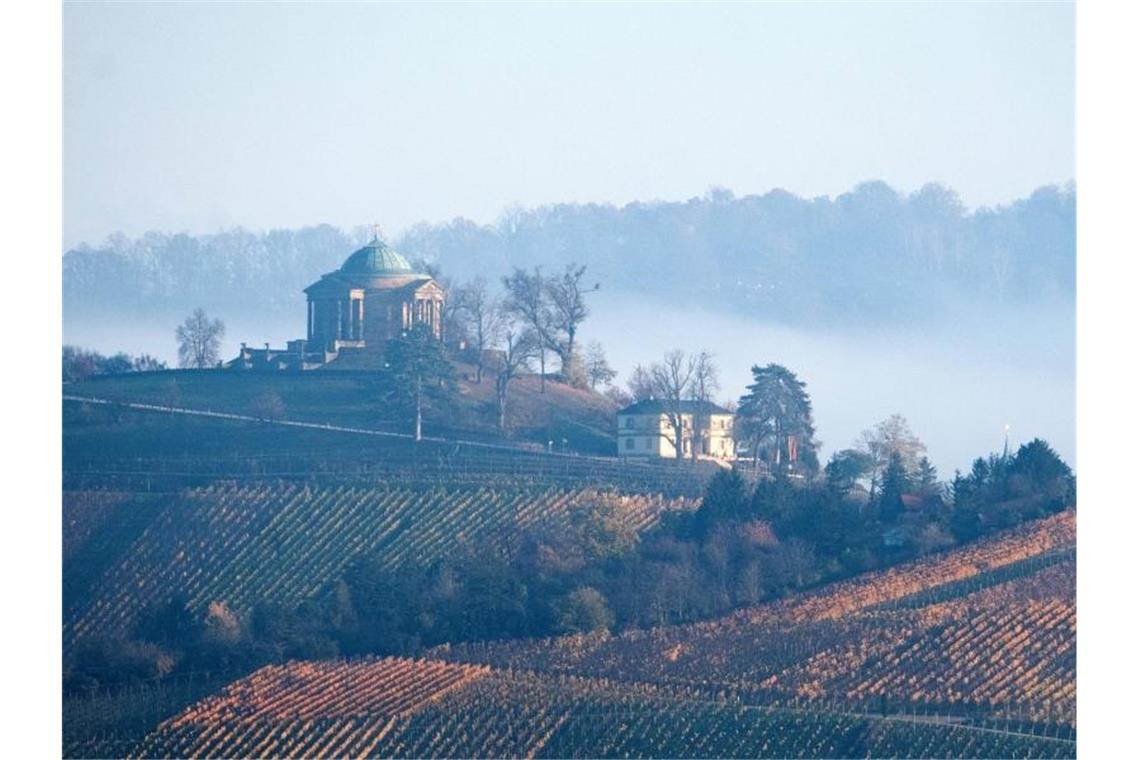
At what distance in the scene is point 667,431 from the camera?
63875 millimetres

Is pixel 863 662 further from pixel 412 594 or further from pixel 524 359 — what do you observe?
pixel 524 359

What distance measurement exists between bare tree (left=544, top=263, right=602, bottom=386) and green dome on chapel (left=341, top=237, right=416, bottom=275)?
4780 millimetres

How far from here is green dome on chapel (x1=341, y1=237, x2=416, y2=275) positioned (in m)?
74.1

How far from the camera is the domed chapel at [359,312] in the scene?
234ft

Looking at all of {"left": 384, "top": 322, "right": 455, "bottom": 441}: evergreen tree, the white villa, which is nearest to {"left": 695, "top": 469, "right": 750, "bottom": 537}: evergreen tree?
the white villa

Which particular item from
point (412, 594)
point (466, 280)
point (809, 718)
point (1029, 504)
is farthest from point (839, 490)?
point (466, 280)

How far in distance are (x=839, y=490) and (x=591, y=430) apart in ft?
39.3

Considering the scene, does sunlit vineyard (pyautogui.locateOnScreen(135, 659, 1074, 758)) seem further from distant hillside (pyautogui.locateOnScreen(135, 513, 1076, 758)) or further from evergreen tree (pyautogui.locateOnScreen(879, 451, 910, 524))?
evergreen tree (pyautogui.locateOnScreen(879, 451, 910, 524))

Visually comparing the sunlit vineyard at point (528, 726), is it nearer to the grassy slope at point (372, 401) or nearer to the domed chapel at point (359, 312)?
the grassy slope at point (372, 401)

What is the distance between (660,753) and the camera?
3947 centimetres

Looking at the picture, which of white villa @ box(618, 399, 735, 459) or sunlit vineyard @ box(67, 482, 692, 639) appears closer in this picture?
sunlit vineyard @ box(67, 482, 692, 639)

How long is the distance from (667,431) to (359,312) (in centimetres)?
1258

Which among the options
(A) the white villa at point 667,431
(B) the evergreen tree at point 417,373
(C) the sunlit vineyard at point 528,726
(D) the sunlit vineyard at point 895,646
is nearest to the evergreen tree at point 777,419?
(A) the white villa at point 667,431

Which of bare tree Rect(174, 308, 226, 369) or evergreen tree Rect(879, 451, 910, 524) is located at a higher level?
bare tree Rect(174, 308, 226, 369)
